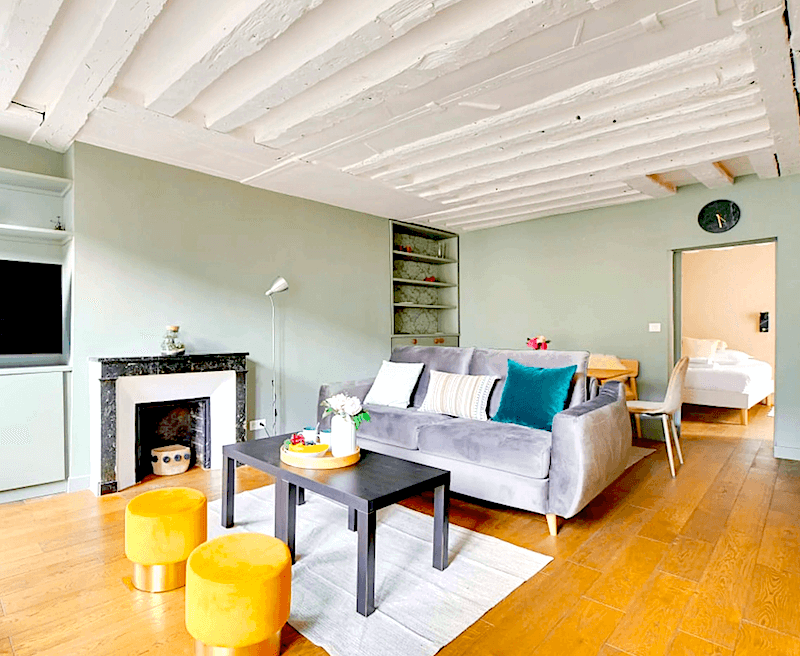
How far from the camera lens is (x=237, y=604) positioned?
5.03 feet

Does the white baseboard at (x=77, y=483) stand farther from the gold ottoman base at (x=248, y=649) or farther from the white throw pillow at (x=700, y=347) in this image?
the white throw pillow at (x=700, y=347)

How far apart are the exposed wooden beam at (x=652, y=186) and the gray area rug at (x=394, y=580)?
3.33 metres

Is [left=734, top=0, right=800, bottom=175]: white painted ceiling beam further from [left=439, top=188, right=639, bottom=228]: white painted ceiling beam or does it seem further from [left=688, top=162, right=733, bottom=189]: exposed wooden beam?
[left=439, top=188, right=639, bottom=228]: white painted ceiling beam

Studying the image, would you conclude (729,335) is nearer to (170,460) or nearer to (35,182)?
(170,460)

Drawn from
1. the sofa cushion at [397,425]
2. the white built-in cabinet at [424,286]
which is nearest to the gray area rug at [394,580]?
the sofa cushion at [397,425]

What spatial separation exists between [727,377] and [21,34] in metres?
6.95

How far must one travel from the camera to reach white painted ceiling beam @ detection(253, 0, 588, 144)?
6.43 ft

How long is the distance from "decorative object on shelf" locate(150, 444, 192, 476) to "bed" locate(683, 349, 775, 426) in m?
5.63

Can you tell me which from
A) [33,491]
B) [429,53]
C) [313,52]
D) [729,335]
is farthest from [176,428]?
[729,335]

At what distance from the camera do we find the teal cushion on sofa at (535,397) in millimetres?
3104

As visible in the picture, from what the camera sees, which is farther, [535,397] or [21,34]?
[535,397]

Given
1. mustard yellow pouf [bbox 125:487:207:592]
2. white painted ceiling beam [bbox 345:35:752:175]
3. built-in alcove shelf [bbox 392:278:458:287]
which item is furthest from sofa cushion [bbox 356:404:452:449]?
built-in alcove shelf [bbox 392:278:458:287]

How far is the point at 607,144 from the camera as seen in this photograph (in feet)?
11.3

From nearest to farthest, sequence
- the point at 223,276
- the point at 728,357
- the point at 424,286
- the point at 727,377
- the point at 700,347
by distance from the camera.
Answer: the point at 223,276
the point at 727,377
the point at 424,286
the point at 728,357
the point at 700,347
